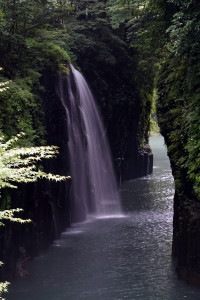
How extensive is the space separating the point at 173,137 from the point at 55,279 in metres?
5.99

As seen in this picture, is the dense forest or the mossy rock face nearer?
the mossy rock face

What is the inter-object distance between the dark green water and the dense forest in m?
0.68

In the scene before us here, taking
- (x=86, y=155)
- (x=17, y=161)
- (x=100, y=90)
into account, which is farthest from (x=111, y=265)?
(x=100, y=90)

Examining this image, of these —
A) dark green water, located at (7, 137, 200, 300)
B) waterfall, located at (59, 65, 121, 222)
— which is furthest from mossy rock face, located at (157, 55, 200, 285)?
waterfall, located at (59, 65, 121, 222)

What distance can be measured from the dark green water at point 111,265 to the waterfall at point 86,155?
1.79m

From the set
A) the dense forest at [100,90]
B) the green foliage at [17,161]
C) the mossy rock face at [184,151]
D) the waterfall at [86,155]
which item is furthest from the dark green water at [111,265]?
the green foliage at [17,161]

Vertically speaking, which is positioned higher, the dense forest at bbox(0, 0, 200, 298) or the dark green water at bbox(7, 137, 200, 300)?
the dense forest at bbox(0, 0, 200, 298)

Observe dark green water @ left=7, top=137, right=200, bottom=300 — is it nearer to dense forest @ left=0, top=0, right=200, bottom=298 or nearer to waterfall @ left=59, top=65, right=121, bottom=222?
dense forest @ left=0, top=0, right=200, bottom=298

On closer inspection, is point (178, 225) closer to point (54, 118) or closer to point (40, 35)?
point (54, 118)

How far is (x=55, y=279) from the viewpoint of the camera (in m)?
11.7

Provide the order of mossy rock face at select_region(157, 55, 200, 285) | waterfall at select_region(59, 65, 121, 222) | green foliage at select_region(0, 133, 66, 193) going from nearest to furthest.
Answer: green foliage at select_region(0, 133, 66, 193) < mossy rock face at select_region(157, 55, 200, 285) < waterfall at select_region(59, 65, 121, 222)

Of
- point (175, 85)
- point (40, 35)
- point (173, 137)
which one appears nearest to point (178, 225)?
point (173, 137)

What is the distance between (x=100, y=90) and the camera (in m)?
23.7

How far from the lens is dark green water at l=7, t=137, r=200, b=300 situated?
10.7 m
